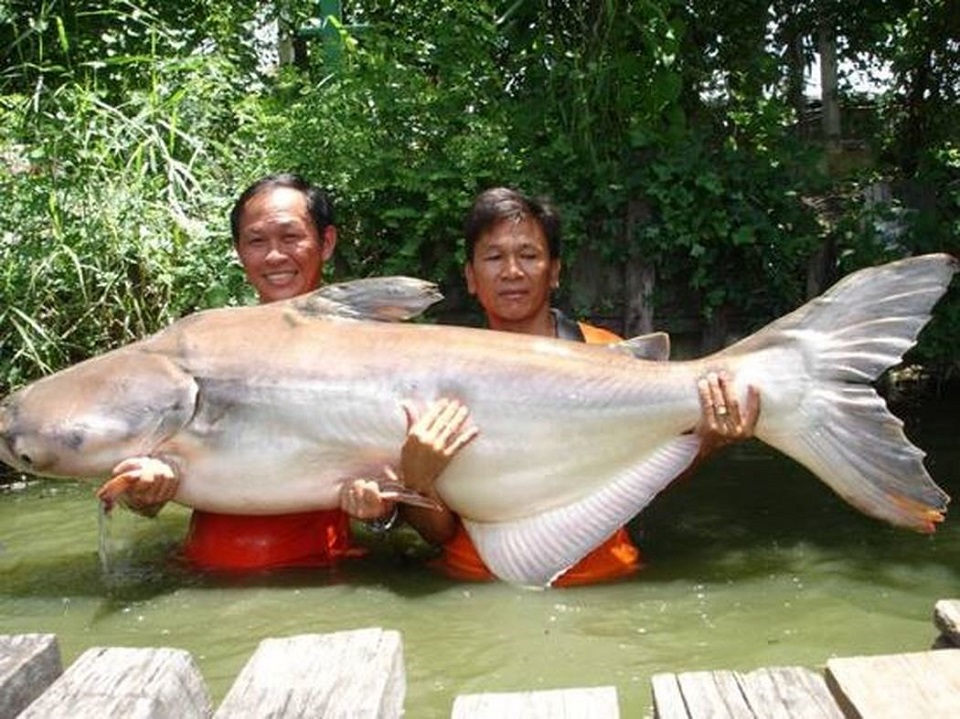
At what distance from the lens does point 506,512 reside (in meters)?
3.49

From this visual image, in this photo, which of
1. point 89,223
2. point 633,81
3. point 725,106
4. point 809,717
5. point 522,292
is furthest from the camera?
point 725,106

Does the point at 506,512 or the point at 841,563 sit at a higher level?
the point at 506,512

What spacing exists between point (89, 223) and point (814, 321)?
402 cm

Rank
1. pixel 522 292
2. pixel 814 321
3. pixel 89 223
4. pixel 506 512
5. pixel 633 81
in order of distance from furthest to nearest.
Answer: pixel 633 81, pixel 89 223, pixel 522 292, pixel 506 512, pixel 814 321

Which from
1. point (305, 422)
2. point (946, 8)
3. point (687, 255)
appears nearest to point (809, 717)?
point (305, 422)

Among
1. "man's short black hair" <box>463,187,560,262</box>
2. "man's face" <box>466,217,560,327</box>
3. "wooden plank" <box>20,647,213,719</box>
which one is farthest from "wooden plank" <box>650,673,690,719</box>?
"man's short black hair" <box>463,187,560,262</box>

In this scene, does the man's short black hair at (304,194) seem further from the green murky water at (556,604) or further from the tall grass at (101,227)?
the tall grass at (101,227)

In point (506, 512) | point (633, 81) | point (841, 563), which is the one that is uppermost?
point (633, 81)

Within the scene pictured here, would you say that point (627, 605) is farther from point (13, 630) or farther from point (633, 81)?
point (633, 81)

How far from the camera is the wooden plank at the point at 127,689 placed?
1.60 meters

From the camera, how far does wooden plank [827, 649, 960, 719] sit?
1604 millimetres

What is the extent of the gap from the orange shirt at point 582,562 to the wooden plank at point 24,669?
1.94 meters

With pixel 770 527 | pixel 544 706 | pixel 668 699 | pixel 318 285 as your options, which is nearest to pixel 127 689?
pixel 544 706

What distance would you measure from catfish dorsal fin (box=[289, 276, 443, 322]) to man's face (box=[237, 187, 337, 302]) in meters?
0.34
